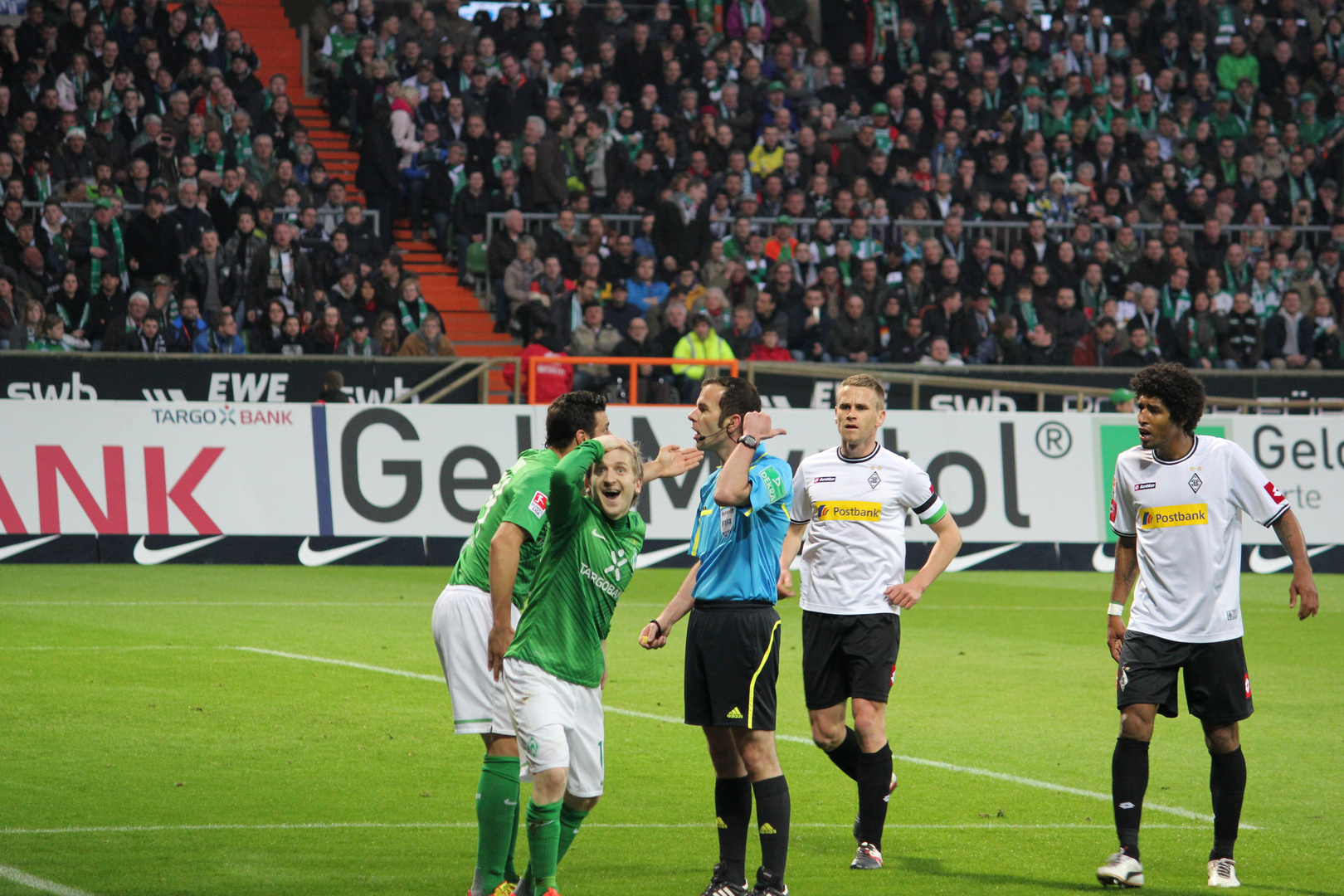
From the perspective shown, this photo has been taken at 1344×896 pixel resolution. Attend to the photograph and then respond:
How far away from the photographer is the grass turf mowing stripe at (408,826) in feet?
24.0

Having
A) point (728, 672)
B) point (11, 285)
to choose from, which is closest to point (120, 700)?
point (728, 672)

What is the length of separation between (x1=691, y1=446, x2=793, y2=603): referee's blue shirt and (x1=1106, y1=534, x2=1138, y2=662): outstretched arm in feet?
4.64

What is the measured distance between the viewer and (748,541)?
6.65 m

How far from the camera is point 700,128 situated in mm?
26188

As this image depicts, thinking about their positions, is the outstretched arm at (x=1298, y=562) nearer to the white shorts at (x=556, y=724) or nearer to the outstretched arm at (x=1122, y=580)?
the outstretched arm at (x=1122, y=580)

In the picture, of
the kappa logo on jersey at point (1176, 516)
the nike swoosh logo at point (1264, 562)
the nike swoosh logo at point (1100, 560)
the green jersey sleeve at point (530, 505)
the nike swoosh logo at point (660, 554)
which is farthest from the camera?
the nike swoosh logo at point (1264, 562)

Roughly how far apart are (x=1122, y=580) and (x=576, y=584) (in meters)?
2.41

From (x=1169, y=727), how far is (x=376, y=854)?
5.72 metres

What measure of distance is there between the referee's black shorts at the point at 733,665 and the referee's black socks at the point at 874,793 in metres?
0.87

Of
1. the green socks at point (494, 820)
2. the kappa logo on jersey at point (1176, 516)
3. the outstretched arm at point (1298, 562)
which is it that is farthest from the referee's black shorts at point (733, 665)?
the outstretched arm at point (1298, 562)

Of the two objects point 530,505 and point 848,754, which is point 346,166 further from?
point 530,505

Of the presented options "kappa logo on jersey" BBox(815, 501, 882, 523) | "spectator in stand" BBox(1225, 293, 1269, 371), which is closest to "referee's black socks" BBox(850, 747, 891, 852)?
"kappa logo on jersey" BBox(815, 501, 882, 523)

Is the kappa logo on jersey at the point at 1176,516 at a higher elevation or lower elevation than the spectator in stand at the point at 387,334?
higher

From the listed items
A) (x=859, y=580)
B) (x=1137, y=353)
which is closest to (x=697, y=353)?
(x=1137, y=353)
